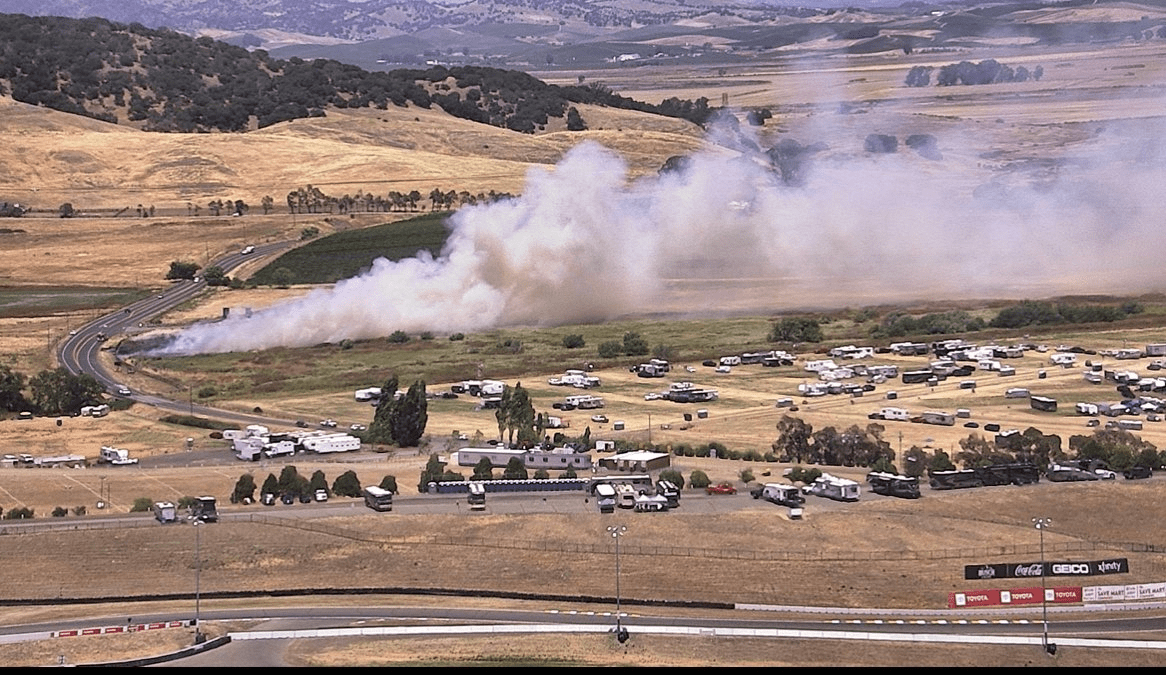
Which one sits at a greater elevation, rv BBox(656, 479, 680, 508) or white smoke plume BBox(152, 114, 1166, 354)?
white smoke plume BBox(152, 114, 1166, 354)

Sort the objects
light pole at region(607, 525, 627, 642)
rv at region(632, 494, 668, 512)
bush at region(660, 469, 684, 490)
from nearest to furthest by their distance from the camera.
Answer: light pole at region(607, 525, 627, 642) < rv at region(632, 494, 668, 512) < bush at region(660, 469, 684, 490)

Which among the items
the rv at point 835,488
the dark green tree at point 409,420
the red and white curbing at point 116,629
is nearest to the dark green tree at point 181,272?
the dark green tree at point 409,420

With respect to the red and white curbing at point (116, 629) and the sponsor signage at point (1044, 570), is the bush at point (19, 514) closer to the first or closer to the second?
the red and white curbing at point (116, 629)

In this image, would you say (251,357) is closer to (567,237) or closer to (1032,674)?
(567,237)

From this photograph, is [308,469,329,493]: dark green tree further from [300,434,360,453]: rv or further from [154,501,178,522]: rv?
[300,434,360,453]: rv

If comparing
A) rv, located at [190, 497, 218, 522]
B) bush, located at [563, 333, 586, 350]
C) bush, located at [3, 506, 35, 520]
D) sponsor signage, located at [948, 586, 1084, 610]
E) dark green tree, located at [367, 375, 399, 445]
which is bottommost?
sponsor signage, located at [948, 586, 1084, 610]

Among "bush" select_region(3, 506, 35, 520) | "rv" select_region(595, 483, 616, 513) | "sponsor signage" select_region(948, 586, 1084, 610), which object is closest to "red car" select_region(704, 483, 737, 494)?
"rv" select_region(595, 483, 616, 513)

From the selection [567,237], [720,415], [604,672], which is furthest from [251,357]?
[604,672]
